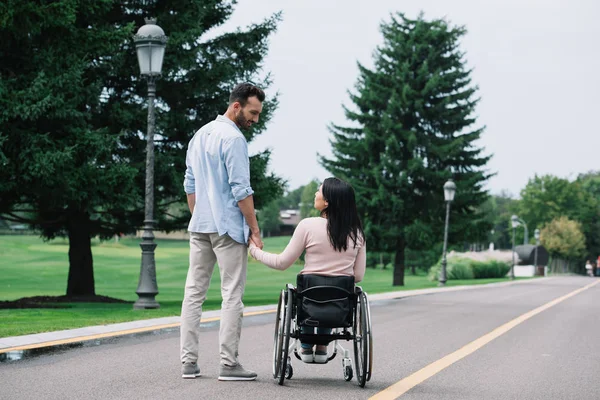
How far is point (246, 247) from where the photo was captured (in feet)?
19.7

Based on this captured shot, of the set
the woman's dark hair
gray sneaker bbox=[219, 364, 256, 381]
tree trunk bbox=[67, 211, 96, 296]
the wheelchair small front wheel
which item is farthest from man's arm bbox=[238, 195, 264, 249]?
tree trunk bbox=[67, 211, 96, 296]

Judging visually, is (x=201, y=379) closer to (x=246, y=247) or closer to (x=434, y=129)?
(x=246, y=247)

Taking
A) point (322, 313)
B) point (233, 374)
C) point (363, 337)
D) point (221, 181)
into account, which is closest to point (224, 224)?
point (221, 181)

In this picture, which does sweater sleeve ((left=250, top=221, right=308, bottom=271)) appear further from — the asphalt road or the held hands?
the asphalt road

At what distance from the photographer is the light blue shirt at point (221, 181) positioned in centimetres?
588

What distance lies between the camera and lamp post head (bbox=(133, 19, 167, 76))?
1391 cm

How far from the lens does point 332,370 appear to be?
22.9 ft

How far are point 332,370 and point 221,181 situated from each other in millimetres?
1972

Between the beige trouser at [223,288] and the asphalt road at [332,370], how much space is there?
0.26 m

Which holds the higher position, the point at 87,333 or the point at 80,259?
the point at 80,259

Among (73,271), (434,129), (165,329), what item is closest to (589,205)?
(434,129)

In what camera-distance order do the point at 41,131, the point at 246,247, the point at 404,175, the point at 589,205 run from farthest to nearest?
1. the point at 589,205
2. the point at 404,175
3. the point at 41,131
4. the point at 246,247

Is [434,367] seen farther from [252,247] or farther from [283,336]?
[252,247]

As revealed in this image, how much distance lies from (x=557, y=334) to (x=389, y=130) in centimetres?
2824
